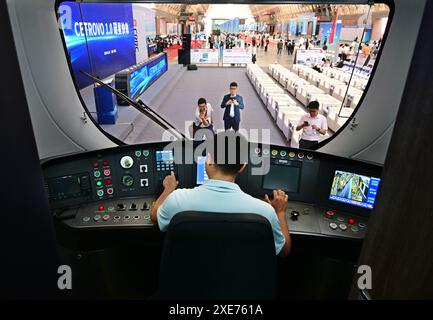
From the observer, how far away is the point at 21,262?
2.67ft

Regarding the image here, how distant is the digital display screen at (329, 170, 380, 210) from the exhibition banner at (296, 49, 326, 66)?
15570 mm

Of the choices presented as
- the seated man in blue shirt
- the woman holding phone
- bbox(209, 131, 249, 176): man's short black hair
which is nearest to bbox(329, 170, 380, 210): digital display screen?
the seated man in blue shirt

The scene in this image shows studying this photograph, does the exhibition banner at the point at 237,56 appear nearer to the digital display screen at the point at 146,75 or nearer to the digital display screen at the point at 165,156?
the digital display screen at the point at 146,75

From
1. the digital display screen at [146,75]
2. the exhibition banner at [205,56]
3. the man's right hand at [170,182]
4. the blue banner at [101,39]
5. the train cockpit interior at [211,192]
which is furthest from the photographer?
the exhibition banner at [205,56]

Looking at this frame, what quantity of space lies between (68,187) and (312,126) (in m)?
3.56

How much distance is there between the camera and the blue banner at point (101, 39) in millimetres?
7583

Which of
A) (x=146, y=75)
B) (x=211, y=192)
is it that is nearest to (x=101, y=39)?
(x=146, y=75)

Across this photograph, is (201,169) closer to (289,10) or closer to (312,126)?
(312,126)

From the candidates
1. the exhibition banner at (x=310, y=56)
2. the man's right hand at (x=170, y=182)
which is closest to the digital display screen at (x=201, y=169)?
the man's right hand at (x=170, y=182)

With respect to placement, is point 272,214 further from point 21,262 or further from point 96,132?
point 96,132

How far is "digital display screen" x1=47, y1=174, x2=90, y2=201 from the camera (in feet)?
7.39

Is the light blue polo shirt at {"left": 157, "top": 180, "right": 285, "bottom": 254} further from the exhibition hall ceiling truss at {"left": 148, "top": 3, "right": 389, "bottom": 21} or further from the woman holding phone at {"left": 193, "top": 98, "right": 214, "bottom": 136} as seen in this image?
the exhibition hall ceiling truss at {"left": 148, "top": 3, "right": 389, "bottom": 21}

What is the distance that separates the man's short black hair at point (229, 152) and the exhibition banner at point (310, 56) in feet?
53.1
